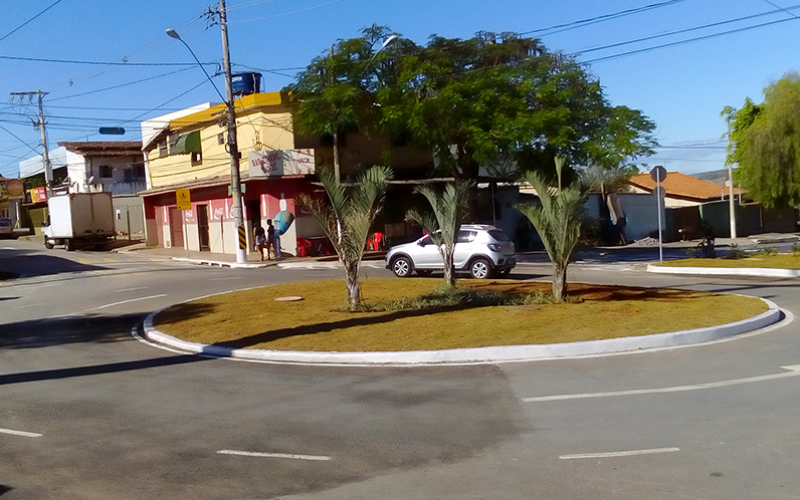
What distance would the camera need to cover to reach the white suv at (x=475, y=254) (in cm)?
2247

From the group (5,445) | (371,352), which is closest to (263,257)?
(371,352)

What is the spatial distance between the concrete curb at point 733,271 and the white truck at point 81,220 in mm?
33504

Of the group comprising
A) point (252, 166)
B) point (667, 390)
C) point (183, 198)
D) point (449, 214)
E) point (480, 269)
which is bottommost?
point (667, 390)

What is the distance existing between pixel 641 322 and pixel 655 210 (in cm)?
3605

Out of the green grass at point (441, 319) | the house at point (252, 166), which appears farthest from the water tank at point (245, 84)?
the green grass at point (441, 319)

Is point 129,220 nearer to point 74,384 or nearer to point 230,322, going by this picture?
point 230,322

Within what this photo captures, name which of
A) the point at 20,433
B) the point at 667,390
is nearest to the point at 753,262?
the point at 667,390

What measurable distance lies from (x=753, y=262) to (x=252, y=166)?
20.4m

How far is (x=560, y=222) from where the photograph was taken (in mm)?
15234

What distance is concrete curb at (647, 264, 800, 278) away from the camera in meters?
21.3

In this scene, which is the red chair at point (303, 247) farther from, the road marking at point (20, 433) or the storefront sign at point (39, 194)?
the storefront sign at point (39, 194)

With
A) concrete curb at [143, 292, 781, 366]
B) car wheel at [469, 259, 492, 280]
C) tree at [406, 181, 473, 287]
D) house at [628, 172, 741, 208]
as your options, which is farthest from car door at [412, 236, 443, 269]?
house at [628, 172, 741, 208]

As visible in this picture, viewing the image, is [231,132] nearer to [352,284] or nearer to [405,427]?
[352,284]

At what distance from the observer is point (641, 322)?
1276 centimetres
